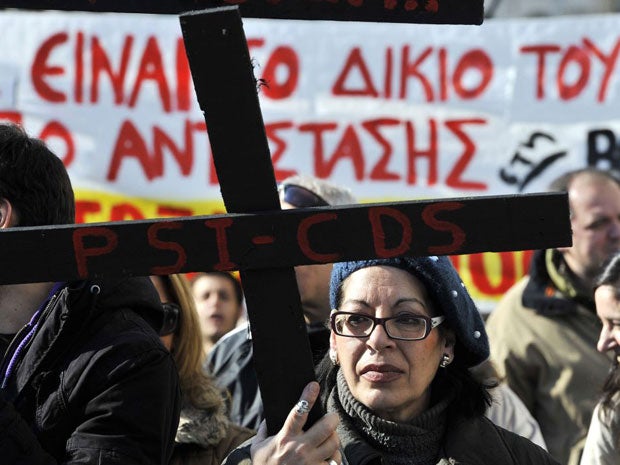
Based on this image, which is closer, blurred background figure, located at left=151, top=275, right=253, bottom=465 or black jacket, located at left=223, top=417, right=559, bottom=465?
black jacket, located at left=223, top=417, right=559, bottom=465

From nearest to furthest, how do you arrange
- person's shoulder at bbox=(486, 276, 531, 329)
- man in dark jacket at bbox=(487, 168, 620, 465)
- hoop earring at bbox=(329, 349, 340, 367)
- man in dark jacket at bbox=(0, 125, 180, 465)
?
man in dark jacket at bbox=(0, 125, 180, 465) → hoop earring at bbox=(329, 349, 340, 367) → man in dark jacket at bbox=(487, 168, 620, 465) → person's shoulder at bbox=(486, 276, 531, 329)

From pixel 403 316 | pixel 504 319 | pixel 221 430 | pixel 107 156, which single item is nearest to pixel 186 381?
pixel 221 430

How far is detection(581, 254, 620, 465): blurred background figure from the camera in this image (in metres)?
3.27

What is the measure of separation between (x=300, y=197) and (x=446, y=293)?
1.32m

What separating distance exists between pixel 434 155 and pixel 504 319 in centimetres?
157

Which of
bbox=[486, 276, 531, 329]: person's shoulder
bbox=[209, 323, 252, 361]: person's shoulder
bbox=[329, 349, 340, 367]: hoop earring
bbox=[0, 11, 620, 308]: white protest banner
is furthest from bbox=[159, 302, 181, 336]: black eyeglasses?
bbox=[0, 11, 620, 308]: white protest banner

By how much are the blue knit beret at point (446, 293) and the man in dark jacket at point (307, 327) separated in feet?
3.02

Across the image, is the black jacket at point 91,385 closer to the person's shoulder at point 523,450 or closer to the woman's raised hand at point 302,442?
the woman's raised hand at point 302,442

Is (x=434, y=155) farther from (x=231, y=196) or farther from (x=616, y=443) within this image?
(x=231, y=196)

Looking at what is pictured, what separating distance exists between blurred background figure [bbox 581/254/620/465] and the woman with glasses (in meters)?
0.69

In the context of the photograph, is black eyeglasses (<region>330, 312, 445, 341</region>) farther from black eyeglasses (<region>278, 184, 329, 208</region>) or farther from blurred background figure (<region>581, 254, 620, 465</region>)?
black eyeglasses (<region>278, 184, 329, 208</region>)

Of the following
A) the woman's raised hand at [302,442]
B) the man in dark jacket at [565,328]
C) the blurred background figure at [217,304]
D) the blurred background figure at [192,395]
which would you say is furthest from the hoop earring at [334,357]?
the blurred background figure at [217,304]

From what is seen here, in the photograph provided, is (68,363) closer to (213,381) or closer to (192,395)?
(192,395)

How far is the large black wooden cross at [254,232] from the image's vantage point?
6.77 ft
